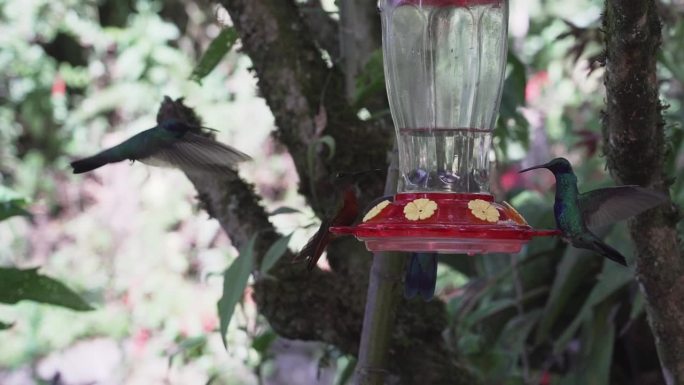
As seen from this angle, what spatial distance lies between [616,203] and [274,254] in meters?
0.72

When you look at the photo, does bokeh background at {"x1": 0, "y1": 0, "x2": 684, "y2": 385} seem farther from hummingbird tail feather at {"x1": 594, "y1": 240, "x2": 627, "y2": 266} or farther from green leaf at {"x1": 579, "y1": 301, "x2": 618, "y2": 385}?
hummingbird tail feather at {"x1": 594, "y1": 240, "x2": 627, "y2": 266}

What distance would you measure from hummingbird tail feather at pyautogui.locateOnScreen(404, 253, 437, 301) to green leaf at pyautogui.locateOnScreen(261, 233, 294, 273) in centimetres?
43

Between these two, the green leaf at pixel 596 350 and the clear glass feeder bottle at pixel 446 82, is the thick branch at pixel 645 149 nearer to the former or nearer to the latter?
the clear glass feeder bottle at pixel 446 82

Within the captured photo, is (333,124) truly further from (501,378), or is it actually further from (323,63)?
(501,378)

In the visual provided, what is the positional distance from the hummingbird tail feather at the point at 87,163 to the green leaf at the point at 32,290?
1.45ft

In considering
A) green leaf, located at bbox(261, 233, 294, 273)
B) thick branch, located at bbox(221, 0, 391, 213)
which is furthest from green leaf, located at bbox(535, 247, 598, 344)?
green leaf, located at bbox(261, 233, 294, 273)

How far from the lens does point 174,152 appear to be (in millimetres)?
1990

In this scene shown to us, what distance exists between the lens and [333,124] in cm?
229

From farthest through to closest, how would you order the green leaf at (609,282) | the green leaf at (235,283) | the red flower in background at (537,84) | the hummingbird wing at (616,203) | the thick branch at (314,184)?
the red flower in background at (537,84), the green leaf at (609,282), the thick branch at (314,184), the green leaf at (235,283), the hummingbird wing at (616,203)

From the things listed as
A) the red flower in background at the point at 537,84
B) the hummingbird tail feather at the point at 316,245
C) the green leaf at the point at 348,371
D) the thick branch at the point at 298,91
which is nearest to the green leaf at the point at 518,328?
the green leaf at the point at 348,371

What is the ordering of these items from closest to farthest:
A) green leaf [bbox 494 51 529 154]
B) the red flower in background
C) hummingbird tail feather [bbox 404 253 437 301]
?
hummingbird tail feather [bbox 404 253 437 301] → green leaf [bbox 494 51 529 154] → the red flower in background

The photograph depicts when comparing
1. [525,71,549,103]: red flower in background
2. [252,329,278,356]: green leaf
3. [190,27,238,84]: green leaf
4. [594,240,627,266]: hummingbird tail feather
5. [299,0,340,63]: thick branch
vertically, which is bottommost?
[252,329,278,356]: green leaf

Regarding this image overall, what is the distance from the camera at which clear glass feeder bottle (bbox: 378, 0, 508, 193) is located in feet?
6.39

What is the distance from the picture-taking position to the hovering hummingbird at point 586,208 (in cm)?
158
